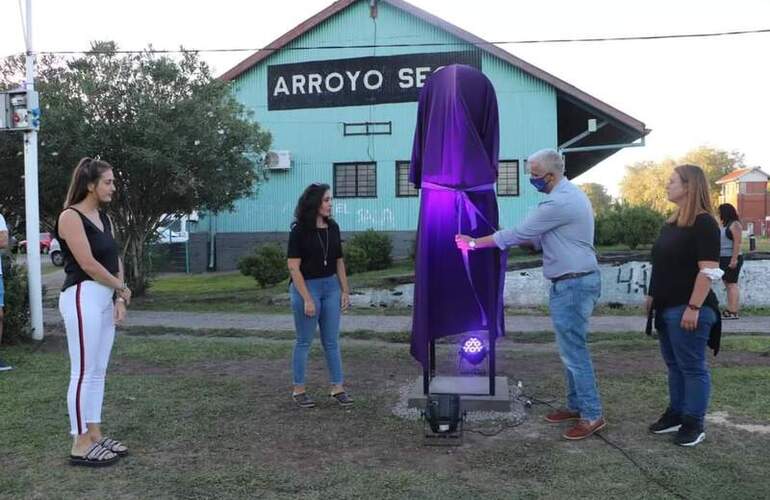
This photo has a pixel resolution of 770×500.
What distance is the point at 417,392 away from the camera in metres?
5.60

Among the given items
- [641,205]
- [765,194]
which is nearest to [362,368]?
[641,205]

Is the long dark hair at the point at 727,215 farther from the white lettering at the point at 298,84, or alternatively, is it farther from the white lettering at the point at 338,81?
the white lettering at the point at 298,84

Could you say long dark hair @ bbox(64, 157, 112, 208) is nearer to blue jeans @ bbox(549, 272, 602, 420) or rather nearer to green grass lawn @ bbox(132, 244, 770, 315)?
blue jeans @ bbox(549, 272, 602, 420)

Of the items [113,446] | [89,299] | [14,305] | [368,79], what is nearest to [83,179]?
[89,299]

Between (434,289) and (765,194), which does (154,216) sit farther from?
(765,194)

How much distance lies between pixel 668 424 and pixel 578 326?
101 centimetres

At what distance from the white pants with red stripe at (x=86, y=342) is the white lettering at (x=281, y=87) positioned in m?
5.08

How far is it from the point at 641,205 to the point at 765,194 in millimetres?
74367

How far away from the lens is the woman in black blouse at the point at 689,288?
4.32m

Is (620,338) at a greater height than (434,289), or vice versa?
(434,289)

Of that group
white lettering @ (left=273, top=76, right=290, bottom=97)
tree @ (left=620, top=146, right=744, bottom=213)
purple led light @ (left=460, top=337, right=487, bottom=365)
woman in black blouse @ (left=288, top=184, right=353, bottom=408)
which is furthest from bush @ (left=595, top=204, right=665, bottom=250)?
tree @ (left=620, top=146, right=744, bottom=213)

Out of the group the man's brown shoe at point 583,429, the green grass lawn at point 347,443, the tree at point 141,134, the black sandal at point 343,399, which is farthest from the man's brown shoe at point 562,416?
the tree at point 141,134

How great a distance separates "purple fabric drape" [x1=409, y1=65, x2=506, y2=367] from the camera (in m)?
5.12

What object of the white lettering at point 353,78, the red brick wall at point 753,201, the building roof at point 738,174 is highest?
the building roof at point 738,174
